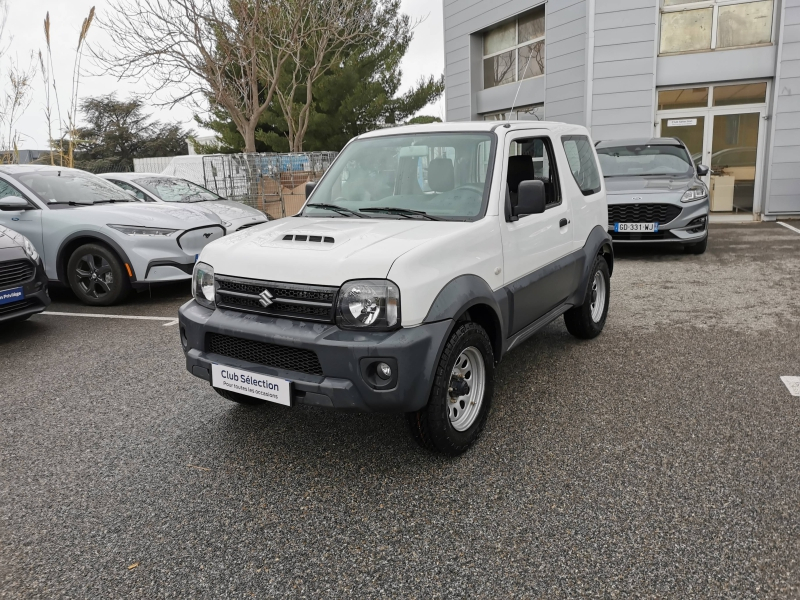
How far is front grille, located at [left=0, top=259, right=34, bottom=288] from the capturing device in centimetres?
567

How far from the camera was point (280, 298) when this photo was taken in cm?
313

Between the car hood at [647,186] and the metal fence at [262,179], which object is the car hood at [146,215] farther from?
the metal fence at [262,179]

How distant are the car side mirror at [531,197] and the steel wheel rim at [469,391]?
0.92 metres

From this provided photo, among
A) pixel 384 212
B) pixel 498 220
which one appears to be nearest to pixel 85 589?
pixel 384 212

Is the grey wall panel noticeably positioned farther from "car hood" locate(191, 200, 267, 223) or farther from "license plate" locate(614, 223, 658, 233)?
"car hood" locate(191, 200, 267, 223)

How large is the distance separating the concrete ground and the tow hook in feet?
1.13

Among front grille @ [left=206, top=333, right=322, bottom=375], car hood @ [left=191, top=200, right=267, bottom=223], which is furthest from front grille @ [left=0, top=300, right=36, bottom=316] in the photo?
front grille @ [left=206, top=333, right=322, bottom=375]

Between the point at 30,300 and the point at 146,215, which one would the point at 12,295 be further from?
the point at 146,215

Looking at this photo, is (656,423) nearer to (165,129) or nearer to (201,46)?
(201,46)

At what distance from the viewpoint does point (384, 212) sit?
12.6 feet

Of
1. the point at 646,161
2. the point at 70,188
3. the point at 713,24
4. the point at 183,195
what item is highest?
the point at 713,24

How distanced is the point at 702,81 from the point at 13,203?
1317 cm

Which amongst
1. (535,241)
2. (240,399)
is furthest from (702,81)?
(240,399)

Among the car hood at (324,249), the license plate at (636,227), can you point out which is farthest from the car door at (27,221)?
the license plate at (636,227)
